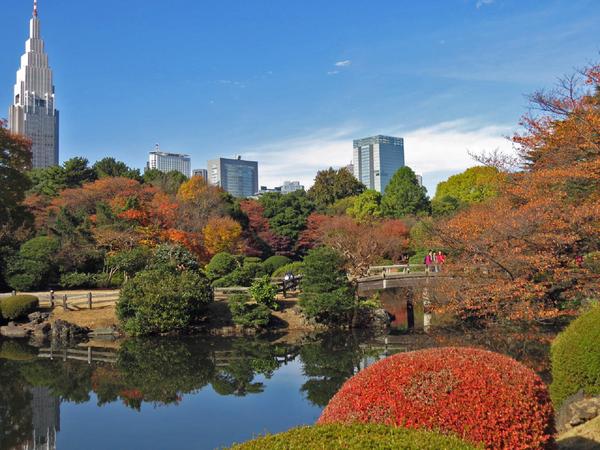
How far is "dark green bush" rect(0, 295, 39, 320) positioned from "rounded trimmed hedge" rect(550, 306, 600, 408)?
1952cm

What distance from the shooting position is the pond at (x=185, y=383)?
10.1m

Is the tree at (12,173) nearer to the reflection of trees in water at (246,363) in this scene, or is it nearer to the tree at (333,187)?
the reflection of trees in water at (246,363)

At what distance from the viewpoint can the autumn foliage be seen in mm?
10750

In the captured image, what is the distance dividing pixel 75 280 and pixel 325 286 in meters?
12.3

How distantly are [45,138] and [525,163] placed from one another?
158 metres

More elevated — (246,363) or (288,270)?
(288,270)

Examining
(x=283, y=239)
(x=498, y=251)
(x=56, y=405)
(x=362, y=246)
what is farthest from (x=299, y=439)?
(x=283, y=239)

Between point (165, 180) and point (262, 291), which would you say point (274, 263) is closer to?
point (262, 291)

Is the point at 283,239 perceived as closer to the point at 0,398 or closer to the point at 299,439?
the point at 0,398

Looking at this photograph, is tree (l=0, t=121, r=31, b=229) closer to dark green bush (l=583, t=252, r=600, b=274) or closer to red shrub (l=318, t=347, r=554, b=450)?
dark green bush (l=583, t=252, r=600, b=274)

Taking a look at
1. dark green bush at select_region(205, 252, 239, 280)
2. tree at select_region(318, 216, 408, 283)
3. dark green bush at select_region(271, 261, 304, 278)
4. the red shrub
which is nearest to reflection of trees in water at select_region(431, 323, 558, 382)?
the red shrub

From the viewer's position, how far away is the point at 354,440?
326 cm

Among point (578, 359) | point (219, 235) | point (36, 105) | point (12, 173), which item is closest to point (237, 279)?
point (219, 235)

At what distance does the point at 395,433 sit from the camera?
3424mm
